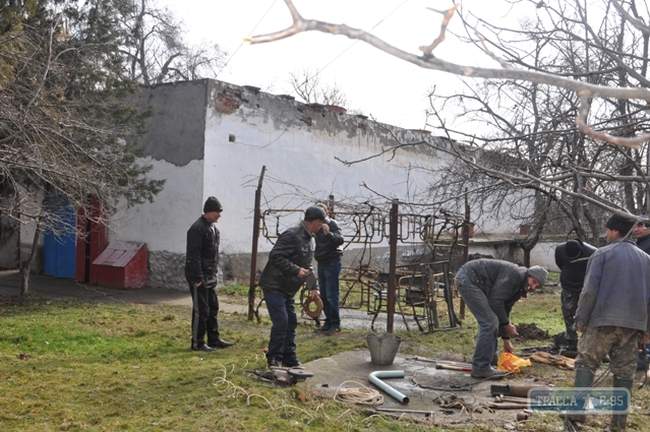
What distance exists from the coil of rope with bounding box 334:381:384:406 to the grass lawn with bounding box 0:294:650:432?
0.15 meters

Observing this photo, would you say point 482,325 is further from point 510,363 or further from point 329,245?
point 329,245

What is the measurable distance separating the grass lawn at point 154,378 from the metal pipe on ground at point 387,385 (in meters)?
0.54

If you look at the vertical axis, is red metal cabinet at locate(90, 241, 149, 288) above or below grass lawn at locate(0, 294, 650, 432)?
above

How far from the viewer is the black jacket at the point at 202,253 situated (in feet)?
25.5

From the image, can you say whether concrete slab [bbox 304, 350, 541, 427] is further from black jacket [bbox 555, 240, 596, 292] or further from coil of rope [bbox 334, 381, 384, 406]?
black jacket [bbox 555, 240, 596, 292]

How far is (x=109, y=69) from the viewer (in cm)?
1168

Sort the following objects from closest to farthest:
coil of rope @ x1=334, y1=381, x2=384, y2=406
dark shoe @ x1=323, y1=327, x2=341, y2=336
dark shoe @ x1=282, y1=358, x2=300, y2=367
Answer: coil of rope @ x1=334, y1=381, x2=384, y2=406, dark shoe @ x1=282, y1=358, x2=300, y2=367, dark shoe @ x1=323, y1=327, x2=341, y2=336

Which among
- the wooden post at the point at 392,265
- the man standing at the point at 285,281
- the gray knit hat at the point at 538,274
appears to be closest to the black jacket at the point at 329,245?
the wooden post at the point at 392,265

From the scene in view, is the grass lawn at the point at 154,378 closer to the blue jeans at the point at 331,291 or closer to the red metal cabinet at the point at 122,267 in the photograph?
the blue jeans at the point at 331,291

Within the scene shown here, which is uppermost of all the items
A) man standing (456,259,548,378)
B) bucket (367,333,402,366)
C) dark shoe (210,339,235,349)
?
man standing (456,259,548,378)

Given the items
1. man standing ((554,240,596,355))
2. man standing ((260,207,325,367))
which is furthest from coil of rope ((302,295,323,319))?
man standing ((554,240,596,355))

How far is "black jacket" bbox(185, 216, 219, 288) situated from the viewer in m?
7.77

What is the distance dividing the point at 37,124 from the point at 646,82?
244 inches

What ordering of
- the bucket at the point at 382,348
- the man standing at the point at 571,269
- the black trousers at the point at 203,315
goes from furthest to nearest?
the black trousers at the point at 203,315 < the man standing at the point at 571,269 < the bucket at the point at 382,348
